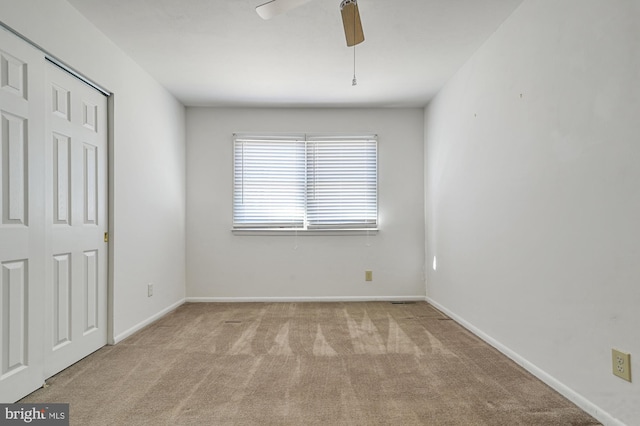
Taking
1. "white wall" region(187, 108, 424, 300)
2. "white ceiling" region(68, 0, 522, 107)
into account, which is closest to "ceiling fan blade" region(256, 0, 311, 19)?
"white ceiling" region(68, 0, 522, 107)

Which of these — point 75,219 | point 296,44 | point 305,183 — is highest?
point 296,44

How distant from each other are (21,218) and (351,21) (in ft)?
7.15

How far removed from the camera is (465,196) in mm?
3777

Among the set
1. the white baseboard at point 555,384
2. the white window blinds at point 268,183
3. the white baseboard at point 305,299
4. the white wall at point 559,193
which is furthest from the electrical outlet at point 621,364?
the white window blinds at point 268,183

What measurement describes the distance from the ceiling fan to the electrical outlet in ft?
7.21

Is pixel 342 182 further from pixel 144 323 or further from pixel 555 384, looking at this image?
pixel 555 384

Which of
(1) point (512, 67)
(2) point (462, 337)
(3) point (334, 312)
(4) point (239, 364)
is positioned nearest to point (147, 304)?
(4) point (239, 364)

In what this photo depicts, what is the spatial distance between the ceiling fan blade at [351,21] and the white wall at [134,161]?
1789 millimetres

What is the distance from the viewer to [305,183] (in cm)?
518

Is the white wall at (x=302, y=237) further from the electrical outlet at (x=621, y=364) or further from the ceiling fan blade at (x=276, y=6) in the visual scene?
the electrical outlet at (x=621, y=364)

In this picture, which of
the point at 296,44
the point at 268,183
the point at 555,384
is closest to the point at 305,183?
the point at 268,183

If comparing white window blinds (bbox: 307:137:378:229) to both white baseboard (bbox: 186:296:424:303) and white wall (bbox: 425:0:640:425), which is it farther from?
white wall (bbox: 425:0:640:425)

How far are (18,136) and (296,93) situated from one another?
2893 mm

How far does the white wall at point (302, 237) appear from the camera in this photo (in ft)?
16.8
